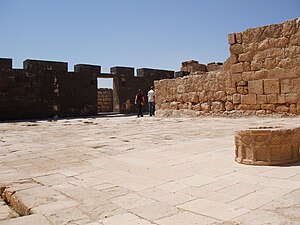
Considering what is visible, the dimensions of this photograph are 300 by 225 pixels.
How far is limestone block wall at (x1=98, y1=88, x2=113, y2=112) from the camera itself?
22.8 m

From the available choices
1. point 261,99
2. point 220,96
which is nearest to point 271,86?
point 261,99

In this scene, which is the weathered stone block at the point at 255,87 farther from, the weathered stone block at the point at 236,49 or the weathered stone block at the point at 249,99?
the weathered stone block at the point at 236,49

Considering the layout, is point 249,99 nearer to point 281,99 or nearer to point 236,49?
A: point 281,99

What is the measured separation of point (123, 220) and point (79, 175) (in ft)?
4.82

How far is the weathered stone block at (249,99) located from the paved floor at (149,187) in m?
4.92

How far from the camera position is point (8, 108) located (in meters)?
15.0

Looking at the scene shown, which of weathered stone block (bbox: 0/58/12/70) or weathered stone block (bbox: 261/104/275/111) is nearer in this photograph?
weathered stone block (bbox: 261/104/275/111)

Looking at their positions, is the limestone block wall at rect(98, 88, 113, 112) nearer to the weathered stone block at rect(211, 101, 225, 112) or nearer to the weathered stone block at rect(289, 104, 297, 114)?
the weathered stone block at rect(211, 101, 225, 112)

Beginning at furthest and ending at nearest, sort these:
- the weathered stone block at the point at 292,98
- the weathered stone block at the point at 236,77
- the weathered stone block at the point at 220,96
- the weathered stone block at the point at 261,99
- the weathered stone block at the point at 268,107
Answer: the weathered stone block at the point at 220,96 < the weathered stone block at the point at 236,77 < the weathered stone block at the point at 261,99 < the weathered stone block at the point at 268,107 < the weathered stone block at the point at 292,98

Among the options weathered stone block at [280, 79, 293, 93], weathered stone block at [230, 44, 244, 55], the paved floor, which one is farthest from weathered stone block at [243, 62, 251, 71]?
the paved floor

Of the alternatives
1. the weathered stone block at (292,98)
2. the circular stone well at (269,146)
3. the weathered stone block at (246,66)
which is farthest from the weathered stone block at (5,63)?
the circular stone well at (269,146)

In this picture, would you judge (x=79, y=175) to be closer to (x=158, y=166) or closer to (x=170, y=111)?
(x=158, y=166)

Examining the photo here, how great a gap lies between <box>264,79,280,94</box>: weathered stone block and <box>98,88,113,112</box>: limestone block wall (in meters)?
15.4

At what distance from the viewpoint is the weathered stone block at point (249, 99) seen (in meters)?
9.34
